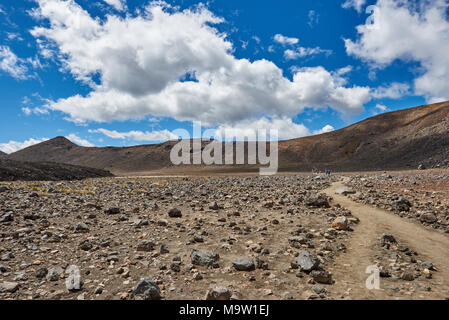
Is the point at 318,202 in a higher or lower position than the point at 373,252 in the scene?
higher

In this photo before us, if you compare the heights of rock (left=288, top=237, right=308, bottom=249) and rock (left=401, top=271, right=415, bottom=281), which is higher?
rock (left=288, top=237, right=308, bottom=249)

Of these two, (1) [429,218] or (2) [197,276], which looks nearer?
(2) [197,276]

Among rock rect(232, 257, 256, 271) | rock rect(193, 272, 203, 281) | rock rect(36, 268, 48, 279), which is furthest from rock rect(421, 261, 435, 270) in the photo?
rock rect(36, 268, 48, 279)

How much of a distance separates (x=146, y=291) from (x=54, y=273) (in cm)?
215

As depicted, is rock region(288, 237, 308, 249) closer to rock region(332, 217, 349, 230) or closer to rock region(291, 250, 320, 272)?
rock region(291, 250, 320, 272)

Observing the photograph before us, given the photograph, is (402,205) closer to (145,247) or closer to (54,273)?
(145,247)

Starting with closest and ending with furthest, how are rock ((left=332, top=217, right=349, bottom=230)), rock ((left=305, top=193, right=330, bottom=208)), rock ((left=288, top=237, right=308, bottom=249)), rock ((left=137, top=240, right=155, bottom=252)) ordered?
1. rock ((left=137, top=240, right=155, bottom=252))
2. rock ((left=288, top=237, right=308, bottom=249))
3. rock ((left=332, top=217, right=349, bottom=230))
4. rock ((left=305, top=193, right=330, bottom=208))

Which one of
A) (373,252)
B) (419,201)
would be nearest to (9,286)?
(373,252)

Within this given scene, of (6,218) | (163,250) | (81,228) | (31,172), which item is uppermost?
(31,172)

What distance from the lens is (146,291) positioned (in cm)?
409

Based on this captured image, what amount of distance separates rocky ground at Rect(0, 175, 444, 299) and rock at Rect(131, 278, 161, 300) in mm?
18

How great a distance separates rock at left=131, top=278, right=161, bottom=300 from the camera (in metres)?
4.07

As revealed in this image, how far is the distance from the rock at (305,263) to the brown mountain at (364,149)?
65921 millimetres

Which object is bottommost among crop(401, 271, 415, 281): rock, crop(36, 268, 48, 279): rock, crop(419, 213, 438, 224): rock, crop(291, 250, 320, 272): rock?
crop(401, 271, 415, 281): rock
